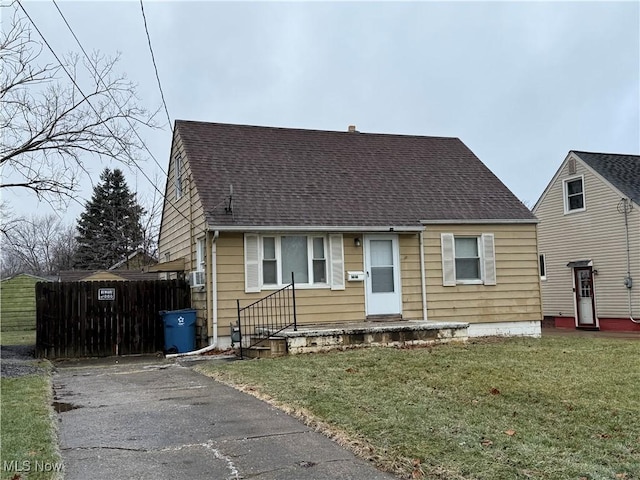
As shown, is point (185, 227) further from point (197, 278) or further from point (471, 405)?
point (471, 405)

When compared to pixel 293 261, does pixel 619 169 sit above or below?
above

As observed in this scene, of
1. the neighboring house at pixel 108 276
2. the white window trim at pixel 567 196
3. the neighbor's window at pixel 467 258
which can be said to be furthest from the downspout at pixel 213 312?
the white window trim at pixel 567 196

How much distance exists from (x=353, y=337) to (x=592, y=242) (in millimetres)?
12813

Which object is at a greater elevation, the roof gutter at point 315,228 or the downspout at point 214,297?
the roof gutter at point 315,228

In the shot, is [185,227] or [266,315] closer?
[266,315]

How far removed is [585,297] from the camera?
2067 cm

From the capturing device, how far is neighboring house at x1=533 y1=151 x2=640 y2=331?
18.9 m

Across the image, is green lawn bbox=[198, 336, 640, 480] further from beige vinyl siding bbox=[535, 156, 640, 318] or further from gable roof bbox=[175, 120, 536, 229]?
beige vinyl siding bbox=[535, 156, 640, 318]

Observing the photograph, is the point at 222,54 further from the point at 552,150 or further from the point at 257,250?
the point at 552,150

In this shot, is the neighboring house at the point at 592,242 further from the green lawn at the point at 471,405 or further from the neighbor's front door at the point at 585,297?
the green lawn at the point at 471,405

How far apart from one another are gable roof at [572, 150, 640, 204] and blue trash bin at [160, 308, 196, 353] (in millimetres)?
14713

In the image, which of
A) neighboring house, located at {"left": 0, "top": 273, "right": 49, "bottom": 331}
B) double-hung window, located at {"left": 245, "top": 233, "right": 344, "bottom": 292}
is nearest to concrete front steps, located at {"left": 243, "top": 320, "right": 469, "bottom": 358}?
double-hung window, located at {"left": 245, "top": 233, "right": 344, "bottom": 292}

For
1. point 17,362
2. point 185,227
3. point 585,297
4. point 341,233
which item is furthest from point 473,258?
point 17,362

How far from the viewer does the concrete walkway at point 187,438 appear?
442cm
